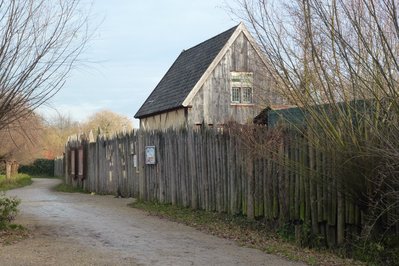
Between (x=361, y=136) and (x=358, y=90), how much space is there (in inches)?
27.9

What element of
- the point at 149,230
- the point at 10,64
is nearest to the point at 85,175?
the point at 149,230

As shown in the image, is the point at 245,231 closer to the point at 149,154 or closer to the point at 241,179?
the point at 241,179

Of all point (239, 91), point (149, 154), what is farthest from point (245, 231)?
point (239, 91)

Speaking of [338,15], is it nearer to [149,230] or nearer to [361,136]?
[361,136]

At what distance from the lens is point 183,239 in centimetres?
998

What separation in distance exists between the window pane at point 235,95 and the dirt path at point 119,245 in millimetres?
10928

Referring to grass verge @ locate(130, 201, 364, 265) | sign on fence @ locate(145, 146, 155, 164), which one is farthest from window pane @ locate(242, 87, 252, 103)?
grass verge @ locate(130, 201, 364, 265)

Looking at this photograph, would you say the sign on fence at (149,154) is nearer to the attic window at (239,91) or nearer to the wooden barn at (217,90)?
the wooden barn at (217,90)

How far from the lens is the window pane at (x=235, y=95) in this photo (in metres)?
23.5

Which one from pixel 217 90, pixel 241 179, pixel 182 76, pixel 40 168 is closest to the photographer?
pixel 241 179

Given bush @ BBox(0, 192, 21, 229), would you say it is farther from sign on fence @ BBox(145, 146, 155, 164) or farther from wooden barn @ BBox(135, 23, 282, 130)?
wooden barn @ BBox(135, 23, 282, 130)

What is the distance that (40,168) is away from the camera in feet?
186

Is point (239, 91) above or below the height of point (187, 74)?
below

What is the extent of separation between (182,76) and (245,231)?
15064 millimetres
